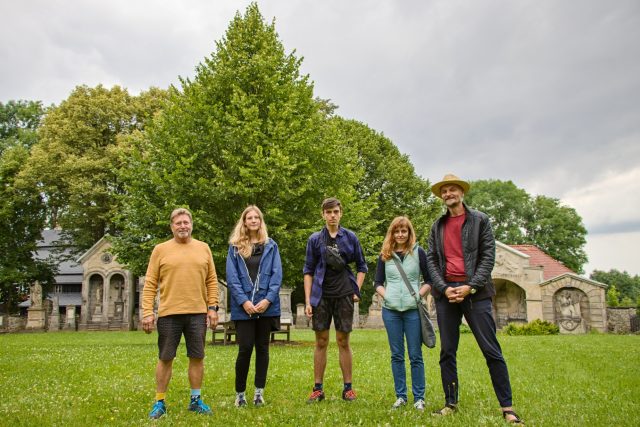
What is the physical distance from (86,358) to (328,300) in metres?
8.24

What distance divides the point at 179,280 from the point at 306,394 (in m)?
2.35

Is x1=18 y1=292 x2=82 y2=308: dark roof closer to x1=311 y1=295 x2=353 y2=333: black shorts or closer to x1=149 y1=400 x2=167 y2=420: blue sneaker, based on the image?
x1=149 y1=400 x2=167 y2=420: blue sneaker

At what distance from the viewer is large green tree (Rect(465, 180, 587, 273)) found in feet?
168

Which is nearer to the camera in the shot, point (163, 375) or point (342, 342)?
point (163, 375)

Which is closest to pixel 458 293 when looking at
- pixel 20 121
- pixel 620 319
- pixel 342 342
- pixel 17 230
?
pixel 342 342

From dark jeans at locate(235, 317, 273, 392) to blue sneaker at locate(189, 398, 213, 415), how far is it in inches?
17.8

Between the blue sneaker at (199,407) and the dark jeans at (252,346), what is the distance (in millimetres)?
452

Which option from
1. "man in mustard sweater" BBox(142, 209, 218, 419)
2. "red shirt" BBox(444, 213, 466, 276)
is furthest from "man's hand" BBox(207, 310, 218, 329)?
"red shirt" BBox(444, 213, 466, 276)

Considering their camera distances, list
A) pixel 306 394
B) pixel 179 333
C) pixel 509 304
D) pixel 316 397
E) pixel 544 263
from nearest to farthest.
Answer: pixel 179 333, pixel 316 397, pixel 306 394, pixel 544 263, pixel 509 304

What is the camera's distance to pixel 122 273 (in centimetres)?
4000

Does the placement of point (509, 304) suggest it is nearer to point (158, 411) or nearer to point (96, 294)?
point (158, 411)

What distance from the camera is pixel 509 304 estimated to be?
32.6m

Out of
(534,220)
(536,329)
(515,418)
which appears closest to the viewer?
(515,418)

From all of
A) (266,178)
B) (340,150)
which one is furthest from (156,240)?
(340,150)
